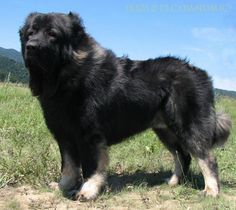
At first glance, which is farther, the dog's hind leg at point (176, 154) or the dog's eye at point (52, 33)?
the dog's hind leg at point (176, 154)

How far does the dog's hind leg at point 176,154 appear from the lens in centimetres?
583

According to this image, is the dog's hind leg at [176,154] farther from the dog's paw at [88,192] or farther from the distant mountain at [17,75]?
the distant mountain at [17,75]

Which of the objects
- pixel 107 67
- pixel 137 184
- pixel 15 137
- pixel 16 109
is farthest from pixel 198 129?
pixel 16 109

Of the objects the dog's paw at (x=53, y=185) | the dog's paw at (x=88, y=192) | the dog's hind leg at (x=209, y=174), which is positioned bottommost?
the dog's paw at (x=53, y=185)

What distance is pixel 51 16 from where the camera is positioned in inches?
192

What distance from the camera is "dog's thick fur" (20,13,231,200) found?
4906 mm

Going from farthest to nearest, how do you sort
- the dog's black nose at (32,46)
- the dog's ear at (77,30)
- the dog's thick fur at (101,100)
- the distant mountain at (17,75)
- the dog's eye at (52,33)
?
the distant mountain at (17,75)
the dog's ear at (77,30)
the dog's thick fur at (101,100)
the dog's eye at (52,33)
the dog's black nose at (32,46)

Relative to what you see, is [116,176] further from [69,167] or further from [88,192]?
[88,192]

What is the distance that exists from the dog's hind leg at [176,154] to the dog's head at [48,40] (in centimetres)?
168

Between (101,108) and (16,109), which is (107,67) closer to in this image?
(101,108)

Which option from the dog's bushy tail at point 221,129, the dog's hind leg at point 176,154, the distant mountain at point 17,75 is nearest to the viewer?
the dog's bushy tail at point 221,129

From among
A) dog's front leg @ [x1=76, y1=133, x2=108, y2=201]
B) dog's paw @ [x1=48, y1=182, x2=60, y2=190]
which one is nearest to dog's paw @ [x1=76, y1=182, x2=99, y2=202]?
dog's front leg @ [x1=76, y1=133, x2=108, y2=201]

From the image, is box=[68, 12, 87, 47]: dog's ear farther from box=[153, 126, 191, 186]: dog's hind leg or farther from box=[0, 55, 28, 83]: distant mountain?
box=[153, 126, 191, 186]: dog's hind leg

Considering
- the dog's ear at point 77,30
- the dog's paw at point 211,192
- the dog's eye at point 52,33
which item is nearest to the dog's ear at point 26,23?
the dog's eye at point 52,33
